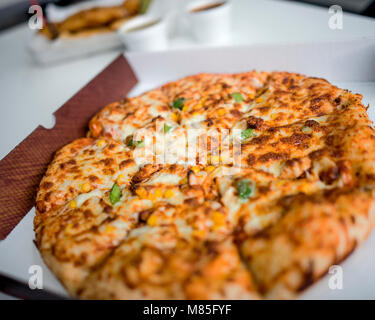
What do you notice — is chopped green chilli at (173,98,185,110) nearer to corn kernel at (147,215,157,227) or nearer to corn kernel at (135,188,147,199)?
corn kernel at (135,188,147,199)

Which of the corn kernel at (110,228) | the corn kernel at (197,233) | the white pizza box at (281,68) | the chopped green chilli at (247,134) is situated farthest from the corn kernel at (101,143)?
the corn kernel at (197,233)

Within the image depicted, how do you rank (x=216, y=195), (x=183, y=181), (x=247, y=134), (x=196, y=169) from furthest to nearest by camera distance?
(x=247, y=134)
(x=196, y=169)
(x=183, y=181)
(x=216, y=195)

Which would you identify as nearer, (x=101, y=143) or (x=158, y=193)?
(x=158, y=193)

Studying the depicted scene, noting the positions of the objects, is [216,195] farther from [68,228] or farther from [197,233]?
[68,228]

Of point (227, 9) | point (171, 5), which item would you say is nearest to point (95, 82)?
point (227, 9)

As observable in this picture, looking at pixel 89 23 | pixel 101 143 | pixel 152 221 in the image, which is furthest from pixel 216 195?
pixel 89 23

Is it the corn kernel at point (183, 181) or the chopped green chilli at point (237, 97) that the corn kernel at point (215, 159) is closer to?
the corn kernel at point (183, 181)

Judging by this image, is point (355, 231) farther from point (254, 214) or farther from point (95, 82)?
point (95, 82)
